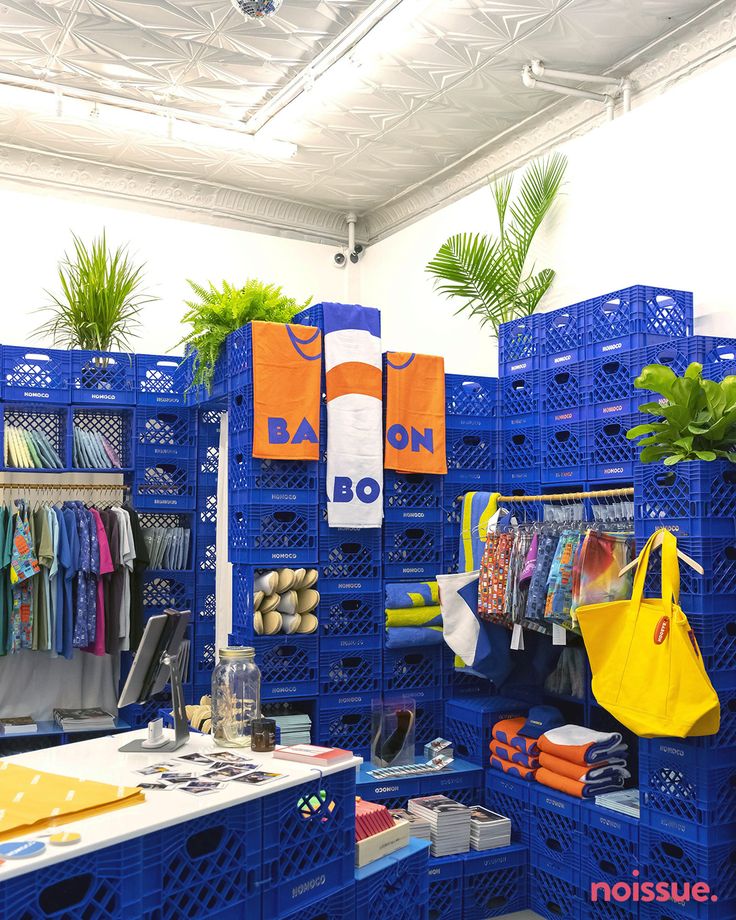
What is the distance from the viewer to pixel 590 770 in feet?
14.3

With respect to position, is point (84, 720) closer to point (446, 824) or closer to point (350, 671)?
point (350, 671)

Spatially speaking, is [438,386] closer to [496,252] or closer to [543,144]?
[496,252]

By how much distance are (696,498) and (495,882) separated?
83.0 inches

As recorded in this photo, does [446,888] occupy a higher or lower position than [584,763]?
lower

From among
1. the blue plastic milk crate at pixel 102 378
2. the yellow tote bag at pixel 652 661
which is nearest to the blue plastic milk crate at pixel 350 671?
the yellow tote bag at pixel 652 661

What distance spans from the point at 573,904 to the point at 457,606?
1526 millimetres

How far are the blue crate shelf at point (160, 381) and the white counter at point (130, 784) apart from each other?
10.5 ft

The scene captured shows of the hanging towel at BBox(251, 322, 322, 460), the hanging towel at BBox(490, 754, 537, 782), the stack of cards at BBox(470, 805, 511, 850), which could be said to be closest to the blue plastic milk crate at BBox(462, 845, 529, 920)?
the stack of cards at BBox(470, 805, 511, 850)

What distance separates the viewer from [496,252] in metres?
6.19

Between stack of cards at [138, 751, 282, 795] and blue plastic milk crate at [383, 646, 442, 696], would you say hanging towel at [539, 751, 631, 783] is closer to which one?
blue plastic milk crate at [383, 646, 442, 696]

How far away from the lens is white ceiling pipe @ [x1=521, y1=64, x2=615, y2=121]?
5.70 meters

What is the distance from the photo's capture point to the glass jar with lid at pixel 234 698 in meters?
3.30

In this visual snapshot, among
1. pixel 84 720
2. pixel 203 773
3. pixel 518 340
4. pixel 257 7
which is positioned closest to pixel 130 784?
pixel 203 773

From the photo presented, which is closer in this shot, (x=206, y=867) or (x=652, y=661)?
(x=206, y=867)
